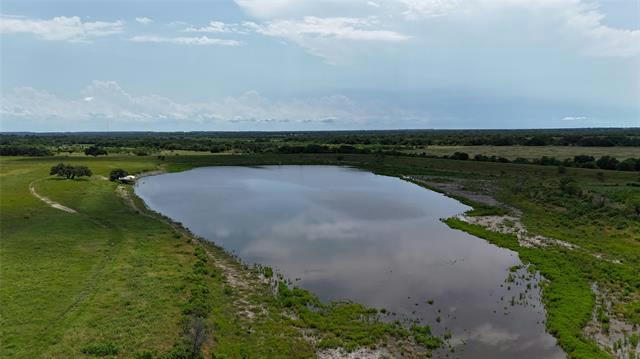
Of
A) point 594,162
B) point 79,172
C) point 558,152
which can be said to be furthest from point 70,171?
point 558,152

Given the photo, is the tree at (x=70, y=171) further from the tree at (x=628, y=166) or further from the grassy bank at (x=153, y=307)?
the tree at (x=628, y=166)

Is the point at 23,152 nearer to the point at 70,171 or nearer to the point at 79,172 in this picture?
the point at 70,171

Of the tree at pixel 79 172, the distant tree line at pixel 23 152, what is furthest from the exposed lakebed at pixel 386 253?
the distant tree line at pixel 23 152

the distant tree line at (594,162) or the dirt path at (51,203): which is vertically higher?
the distant tree line at (594,162)

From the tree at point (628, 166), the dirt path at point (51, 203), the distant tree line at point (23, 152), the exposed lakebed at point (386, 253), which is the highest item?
the distant tree line at point (23, 152)

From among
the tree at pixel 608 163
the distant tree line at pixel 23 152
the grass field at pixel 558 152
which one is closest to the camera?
the tree at pixel 608 163

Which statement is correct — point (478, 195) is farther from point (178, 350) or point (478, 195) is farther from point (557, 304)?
point (178, 350)

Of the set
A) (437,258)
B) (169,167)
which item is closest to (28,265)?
(437,258)
